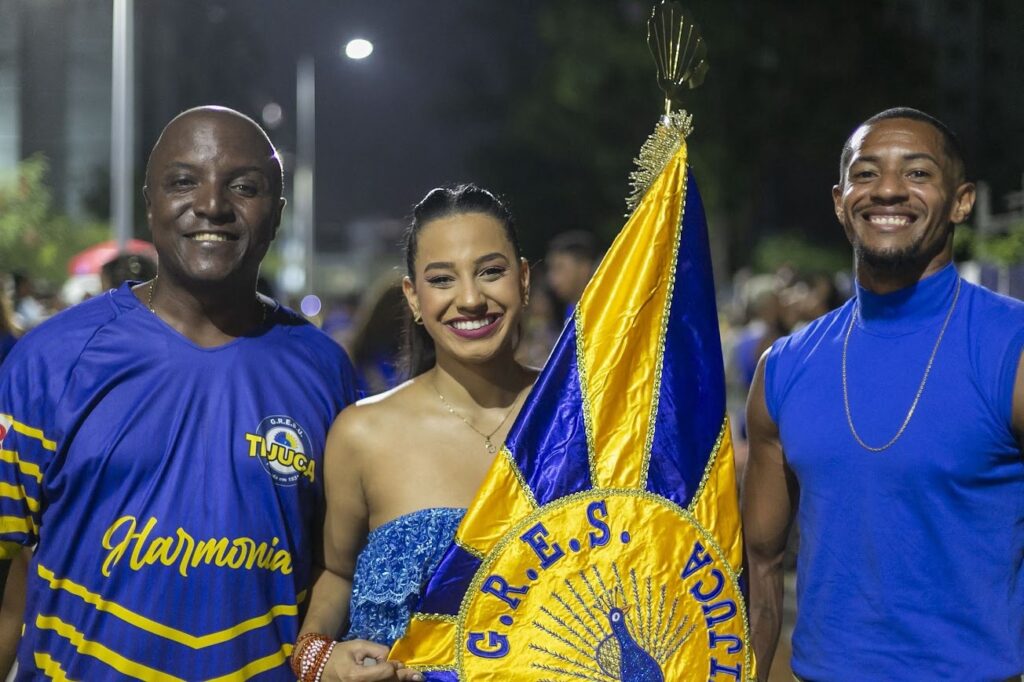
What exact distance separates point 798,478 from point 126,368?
164cm

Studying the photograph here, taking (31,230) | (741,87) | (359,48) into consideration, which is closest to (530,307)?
(359,48)

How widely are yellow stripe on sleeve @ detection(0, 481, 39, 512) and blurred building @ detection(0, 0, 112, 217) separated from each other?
1613 cm

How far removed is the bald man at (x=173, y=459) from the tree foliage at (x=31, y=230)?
16.7 meters

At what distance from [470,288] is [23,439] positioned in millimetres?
1099

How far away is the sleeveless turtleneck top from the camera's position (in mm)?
2926

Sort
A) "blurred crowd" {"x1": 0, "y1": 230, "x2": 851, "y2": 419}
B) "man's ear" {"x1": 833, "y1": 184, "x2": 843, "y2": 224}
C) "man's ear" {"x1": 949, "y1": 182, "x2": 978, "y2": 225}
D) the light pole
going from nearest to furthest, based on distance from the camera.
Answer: "man's ear" {"x1": 949, "y1": 182, "x2": 978, "y2": 225} → "man's ear" {"x1": 833, "y1": 184, "x2": 843, "y2": 224} → "blurred crowd" {"x1": 0, "y1": 230, "x2": 851, "y2": 419} → the light pole

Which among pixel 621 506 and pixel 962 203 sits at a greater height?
pixel 962 203

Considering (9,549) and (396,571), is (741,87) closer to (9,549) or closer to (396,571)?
(396,571)

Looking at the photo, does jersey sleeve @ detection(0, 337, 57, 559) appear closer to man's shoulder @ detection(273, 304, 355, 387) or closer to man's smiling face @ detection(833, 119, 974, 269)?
man's shoulder @ detection(273, 304, 355, 387)

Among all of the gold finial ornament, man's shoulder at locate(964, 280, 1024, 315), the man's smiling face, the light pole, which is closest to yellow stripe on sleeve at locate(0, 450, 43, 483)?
the gold finial ornament

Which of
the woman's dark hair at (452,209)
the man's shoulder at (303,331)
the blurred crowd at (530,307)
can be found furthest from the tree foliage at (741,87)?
the man's shoulder at (303,331)

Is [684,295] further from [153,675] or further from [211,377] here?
[153,675]

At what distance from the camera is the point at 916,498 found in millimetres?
2973

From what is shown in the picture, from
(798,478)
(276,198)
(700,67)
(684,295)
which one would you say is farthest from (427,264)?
(798,478)
